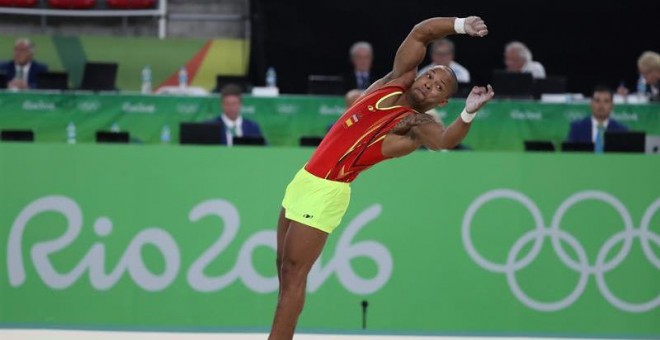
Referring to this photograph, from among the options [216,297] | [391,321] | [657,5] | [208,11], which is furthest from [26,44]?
[657,5]

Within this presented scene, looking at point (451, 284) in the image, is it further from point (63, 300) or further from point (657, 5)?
point (657, 5)

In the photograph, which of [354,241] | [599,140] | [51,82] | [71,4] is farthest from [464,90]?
[71,4]

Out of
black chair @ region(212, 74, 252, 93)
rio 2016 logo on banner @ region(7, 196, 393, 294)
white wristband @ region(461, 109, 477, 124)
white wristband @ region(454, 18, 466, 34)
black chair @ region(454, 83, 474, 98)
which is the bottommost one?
rio 2016 logo on banner @ region(7, 196, 393, 294)

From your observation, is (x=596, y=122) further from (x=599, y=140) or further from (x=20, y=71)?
(x=20, y=71)

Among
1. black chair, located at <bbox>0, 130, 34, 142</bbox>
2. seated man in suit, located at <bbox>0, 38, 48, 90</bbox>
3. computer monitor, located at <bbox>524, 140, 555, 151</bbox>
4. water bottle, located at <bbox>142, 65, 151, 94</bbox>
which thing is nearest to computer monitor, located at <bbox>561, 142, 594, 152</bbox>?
computer monitor, located at <bbox>524, 140, 555, 151</bbox>

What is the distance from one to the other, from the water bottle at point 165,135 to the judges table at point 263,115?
0.01 meters

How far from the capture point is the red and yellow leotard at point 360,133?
17.9 feet

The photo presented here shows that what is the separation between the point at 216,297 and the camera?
757cm

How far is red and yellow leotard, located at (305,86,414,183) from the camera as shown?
5.45 meters

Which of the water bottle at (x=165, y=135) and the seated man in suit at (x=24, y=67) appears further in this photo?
the seated man in suit at (x=24, y=67)

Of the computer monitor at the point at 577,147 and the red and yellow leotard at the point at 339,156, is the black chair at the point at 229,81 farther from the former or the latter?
the red and yellow leotard at the point at 339,156

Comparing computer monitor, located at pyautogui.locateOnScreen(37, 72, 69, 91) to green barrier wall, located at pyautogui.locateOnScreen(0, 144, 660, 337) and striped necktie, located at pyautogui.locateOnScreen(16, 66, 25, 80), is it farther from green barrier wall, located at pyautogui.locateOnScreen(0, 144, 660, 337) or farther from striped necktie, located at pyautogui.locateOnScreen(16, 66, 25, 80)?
green barrier wall, located at pyautogui.locateOnScreen(0, 144, 660, 337)

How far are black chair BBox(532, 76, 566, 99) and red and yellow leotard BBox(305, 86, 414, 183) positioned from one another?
218 inches

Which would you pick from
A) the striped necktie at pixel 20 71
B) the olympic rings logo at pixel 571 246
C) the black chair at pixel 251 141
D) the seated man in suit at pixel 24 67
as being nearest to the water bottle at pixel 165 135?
the seated man in suit at pixel 24 67
